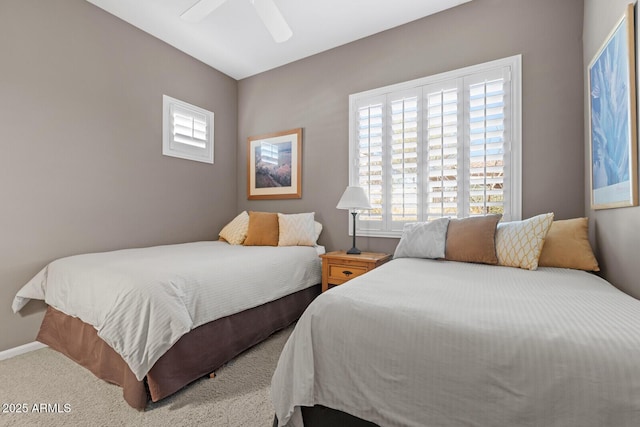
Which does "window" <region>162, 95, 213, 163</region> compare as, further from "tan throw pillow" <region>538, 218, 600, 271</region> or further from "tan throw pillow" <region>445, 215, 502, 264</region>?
"tan throw pillow" <region>538, 218, 600, 271</region>

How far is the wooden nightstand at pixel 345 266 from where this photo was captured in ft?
8.24

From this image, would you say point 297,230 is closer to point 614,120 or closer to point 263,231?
point 263,231

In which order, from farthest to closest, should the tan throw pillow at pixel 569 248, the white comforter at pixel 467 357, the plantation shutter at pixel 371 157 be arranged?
1. the plantation shutter at pixel 371 157
2. the tan throw pillow at pixel 569 248
3. the white comforter at pixel 467 357

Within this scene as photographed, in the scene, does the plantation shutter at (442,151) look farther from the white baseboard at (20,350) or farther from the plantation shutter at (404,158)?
the white baseboard at (20,350)

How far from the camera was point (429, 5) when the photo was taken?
2.58 meters

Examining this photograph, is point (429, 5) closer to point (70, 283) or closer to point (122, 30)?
point (122, 30)

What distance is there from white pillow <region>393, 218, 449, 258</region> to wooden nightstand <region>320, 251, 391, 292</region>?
34 cm

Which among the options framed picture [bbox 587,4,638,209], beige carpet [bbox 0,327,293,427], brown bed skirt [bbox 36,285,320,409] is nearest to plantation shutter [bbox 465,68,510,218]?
framed picture [bbox 587,4,638,209]

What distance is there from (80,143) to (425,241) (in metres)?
2.92

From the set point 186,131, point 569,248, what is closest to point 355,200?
point 569,248

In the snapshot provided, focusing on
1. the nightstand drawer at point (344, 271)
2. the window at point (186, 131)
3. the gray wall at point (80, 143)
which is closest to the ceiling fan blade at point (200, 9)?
the gray wall at point (80, 143)

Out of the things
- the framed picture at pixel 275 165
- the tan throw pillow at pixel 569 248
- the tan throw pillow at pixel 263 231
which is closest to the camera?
the tan throw pillow at pixel 569 248

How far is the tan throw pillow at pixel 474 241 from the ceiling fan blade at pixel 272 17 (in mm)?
1886

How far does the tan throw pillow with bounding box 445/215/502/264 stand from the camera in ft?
6.28
